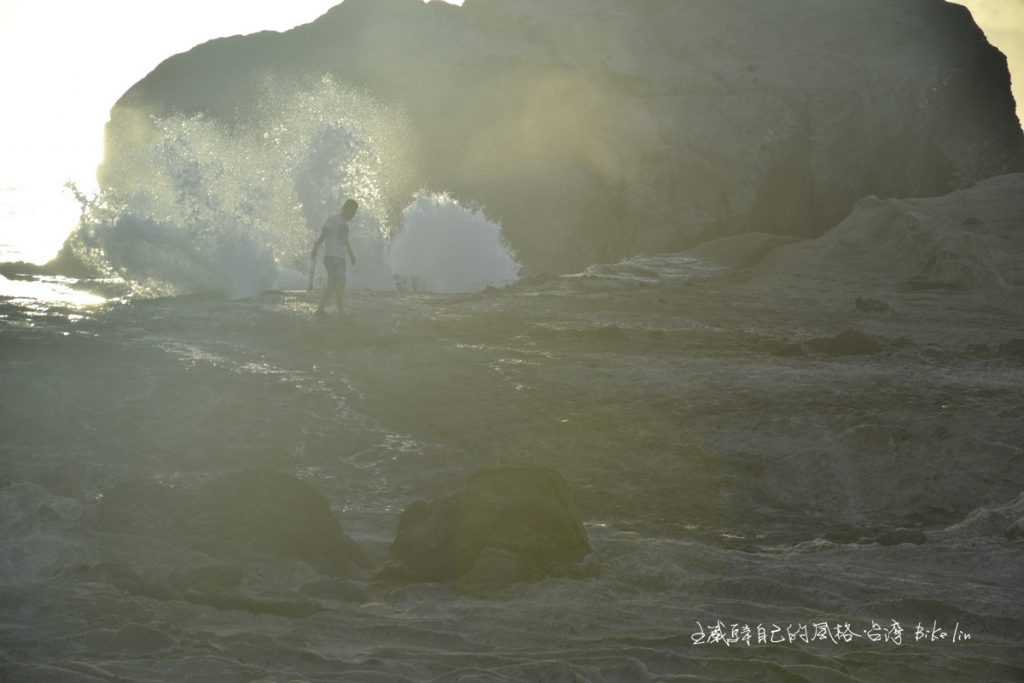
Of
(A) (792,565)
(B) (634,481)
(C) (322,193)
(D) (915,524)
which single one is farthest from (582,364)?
(C) (322,193)

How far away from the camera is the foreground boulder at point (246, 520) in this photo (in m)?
7.56

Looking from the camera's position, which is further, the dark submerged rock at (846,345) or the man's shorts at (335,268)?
the man's shorts at (335,268)

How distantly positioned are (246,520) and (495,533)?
139 centimetres

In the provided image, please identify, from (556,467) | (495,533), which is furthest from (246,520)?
(556,467)

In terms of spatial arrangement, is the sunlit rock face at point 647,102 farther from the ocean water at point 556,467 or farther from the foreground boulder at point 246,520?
the foreground boulder at point 246,520

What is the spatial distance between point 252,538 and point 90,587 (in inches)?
41.9

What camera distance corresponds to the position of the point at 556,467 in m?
10.2

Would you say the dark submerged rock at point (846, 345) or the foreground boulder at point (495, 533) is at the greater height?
the dark submerged rock at point (846, 345)

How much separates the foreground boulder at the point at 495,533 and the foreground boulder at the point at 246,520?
362mm

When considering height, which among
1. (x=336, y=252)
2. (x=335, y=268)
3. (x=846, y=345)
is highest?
(x=336, y=252)

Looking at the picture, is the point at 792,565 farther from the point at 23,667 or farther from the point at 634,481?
the point at 23,667

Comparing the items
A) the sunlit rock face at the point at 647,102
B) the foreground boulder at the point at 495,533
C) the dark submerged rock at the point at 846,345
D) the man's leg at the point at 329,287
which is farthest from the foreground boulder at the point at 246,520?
the sunlit rock face at the point at 647,102

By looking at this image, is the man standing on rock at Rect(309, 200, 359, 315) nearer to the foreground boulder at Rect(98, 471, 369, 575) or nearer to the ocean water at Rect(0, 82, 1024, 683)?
the ocean water at Rect(0, 82, 1024, 683)

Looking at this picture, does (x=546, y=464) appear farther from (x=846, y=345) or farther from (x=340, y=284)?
(x=340, y=284)
